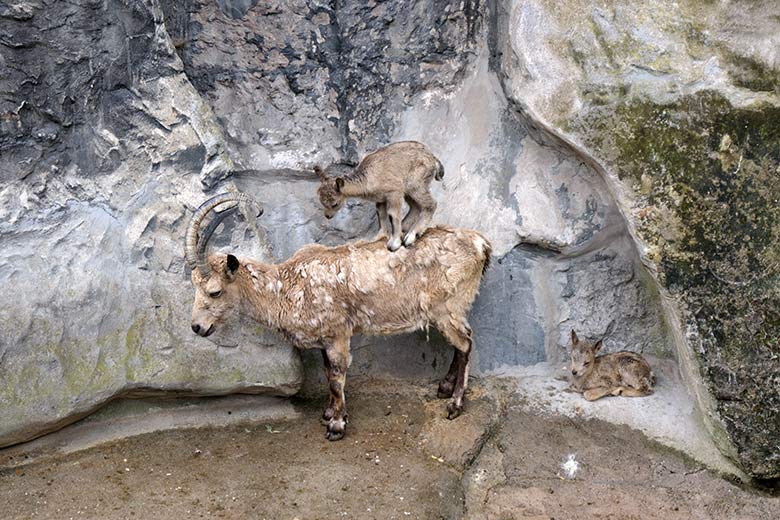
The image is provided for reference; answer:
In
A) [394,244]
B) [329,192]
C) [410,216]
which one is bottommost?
[394,244]

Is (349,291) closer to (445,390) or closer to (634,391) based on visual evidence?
(445,390)

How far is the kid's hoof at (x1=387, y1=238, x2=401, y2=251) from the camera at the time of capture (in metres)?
7.06

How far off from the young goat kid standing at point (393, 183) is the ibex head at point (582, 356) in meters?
1.54

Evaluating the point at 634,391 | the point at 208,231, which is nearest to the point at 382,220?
the point at 208,231

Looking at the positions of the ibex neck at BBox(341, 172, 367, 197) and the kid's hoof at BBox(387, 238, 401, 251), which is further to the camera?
the kid's hoof at BBox(387, 238, 401, 251)

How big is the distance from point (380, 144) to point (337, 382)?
2075mm

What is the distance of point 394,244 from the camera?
7066mm

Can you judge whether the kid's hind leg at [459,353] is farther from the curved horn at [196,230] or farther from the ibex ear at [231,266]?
the curved horn at [196,230]

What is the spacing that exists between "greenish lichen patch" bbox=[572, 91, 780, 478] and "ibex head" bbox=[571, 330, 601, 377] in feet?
3.18

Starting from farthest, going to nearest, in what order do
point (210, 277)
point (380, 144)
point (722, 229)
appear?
point (380, 144) → point (210, 277) → point (722, 229)

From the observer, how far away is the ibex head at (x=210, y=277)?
6.61 meters

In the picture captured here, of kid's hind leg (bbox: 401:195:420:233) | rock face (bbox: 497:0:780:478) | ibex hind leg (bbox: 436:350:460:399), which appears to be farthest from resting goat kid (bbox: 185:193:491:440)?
rock face (bbox: 497:0:780:478)

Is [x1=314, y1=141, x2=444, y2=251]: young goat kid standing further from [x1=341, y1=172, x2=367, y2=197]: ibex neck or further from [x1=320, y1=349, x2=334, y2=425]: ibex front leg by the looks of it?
[x1=320, y1=349, x2=334, y2=425]: ibex front leg

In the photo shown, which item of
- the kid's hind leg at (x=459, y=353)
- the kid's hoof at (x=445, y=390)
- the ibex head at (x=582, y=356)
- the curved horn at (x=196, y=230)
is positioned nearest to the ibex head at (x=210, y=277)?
the curved horn at (x=196, y=230)
